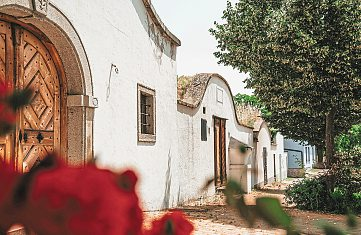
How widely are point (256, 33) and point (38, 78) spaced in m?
11.6

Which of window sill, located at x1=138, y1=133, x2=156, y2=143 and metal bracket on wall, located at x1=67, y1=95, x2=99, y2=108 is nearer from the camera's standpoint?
metal bracket on wall, located at x1=67, y1=95, x2=99, y2=108

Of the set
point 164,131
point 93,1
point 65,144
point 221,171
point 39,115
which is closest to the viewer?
point 39,115

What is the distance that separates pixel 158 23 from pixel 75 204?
1014cm

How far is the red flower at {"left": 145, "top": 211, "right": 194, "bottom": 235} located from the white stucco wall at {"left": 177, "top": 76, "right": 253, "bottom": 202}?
959cm

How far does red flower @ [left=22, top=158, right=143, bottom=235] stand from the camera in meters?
0.32

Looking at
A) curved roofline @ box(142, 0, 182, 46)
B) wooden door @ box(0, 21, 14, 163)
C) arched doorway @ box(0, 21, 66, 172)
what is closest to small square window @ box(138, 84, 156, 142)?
curved roofline @ box(142, 0, 182, 46)

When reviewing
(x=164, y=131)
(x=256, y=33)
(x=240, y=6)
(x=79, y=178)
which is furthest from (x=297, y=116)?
(x=79, y=178)

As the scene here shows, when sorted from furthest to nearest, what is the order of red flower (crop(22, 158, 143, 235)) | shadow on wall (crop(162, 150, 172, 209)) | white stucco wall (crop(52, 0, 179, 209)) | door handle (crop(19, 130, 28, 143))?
shadow on wall (crop(162, 150, 172, 209)) < white stucco wall (crop(52, 0, 179, 209)) < door handle (crop(19, 130, 28, 143)) < red flower (crop(22, 158, 143, 235))

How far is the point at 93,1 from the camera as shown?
727 centimetres

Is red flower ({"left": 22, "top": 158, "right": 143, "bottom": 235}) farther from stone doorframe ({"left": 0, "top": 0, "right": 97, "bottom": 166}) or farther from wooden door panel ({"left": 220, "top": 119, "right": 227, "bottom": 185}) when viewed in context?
wooden door panel ({"left": 220, "top": 119, "right": 227, "bottom": 185})

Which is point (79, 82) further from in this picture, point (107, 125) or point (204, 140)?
point (204, 140)

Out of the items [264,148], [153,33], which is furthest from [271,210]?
[264,148]

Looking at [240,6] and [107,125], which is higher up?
[240,6]

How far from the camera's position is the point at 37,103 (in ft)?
20.1
